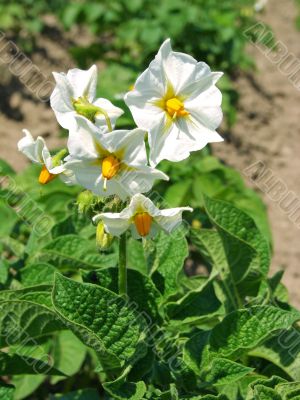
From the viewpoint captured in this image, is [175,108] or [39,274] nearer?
[175,108]

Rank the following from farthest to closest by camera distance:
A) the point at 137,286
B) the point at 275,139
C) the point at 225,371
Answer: the point at 275,139 < the point at 137,286 < the point at 225,371

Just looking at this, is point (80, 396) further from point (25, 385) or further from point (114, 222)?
point (114, 222)

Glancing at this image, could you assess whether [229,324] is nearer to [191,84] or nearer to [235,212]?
[235,212]

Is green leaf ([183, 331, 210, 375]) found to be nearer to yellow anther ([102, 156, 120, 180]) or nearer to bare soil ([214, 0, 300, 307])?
yellow anther ([102, 156, 120, 180])

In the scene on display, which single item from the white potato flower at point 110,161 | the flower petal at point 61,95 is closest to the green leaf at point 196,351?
the white potato flower at point 110,161

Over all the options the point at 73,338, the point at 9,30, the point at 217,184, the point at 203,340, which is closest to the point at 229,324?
the point at 203,340

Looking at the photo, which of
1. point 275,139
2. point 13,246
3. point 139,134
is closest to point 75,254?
point 13,246

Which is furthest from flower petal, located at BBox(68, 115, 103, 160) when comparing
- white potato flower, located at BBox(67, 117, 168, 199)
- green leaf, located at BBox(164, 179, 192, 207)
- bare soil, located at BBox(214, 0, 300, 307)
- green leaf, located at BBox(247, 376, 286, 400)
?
bare soil, located at BBox(214, 0, 300, 307)
